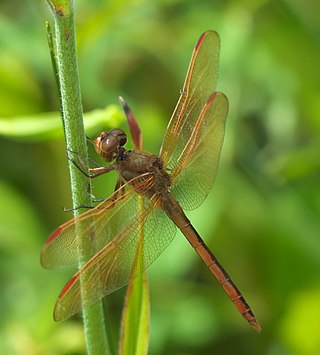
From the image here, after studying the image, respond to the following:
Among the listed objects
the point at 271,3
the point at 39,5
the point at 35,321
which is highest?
the point at 39,5

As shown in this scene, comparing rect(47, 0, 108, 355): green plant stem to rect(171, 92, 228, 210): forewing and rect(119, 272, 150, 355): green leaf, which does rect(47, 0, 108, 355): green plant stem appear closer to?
rect(119, 272, 150, 355): green leaf

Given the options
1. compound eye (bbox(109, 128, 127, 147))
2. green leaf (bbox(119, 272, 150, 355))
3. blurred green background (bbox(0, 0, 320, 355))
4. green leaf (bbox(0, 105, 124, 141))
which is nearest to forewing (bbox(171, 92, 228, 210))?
compound eye (bbox(109, 128, 127, 147))

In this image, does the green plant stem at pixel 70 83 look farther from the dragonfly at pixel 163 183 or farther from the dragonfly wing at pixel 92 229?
the dragonfly at pixel 163 183

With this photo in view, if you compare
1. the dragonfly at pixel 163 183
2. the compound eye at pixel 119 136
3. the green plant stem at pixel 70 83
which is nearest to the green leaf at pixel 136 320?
the dragonfly at pixel 163 183

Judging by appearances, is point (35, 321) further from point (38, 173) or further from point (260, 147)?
point (260, 147)

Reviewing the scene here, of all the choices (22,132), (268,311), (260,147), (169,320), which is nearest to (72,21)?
(22,132)

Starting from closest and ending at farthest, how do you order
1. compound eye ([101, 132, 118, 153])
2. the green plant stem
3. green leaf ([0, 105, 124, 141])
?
1. the green plant stem
2. green leaf ([0, 105, 124, 141])
3. compound eye ([101, 132, 118, 153])
